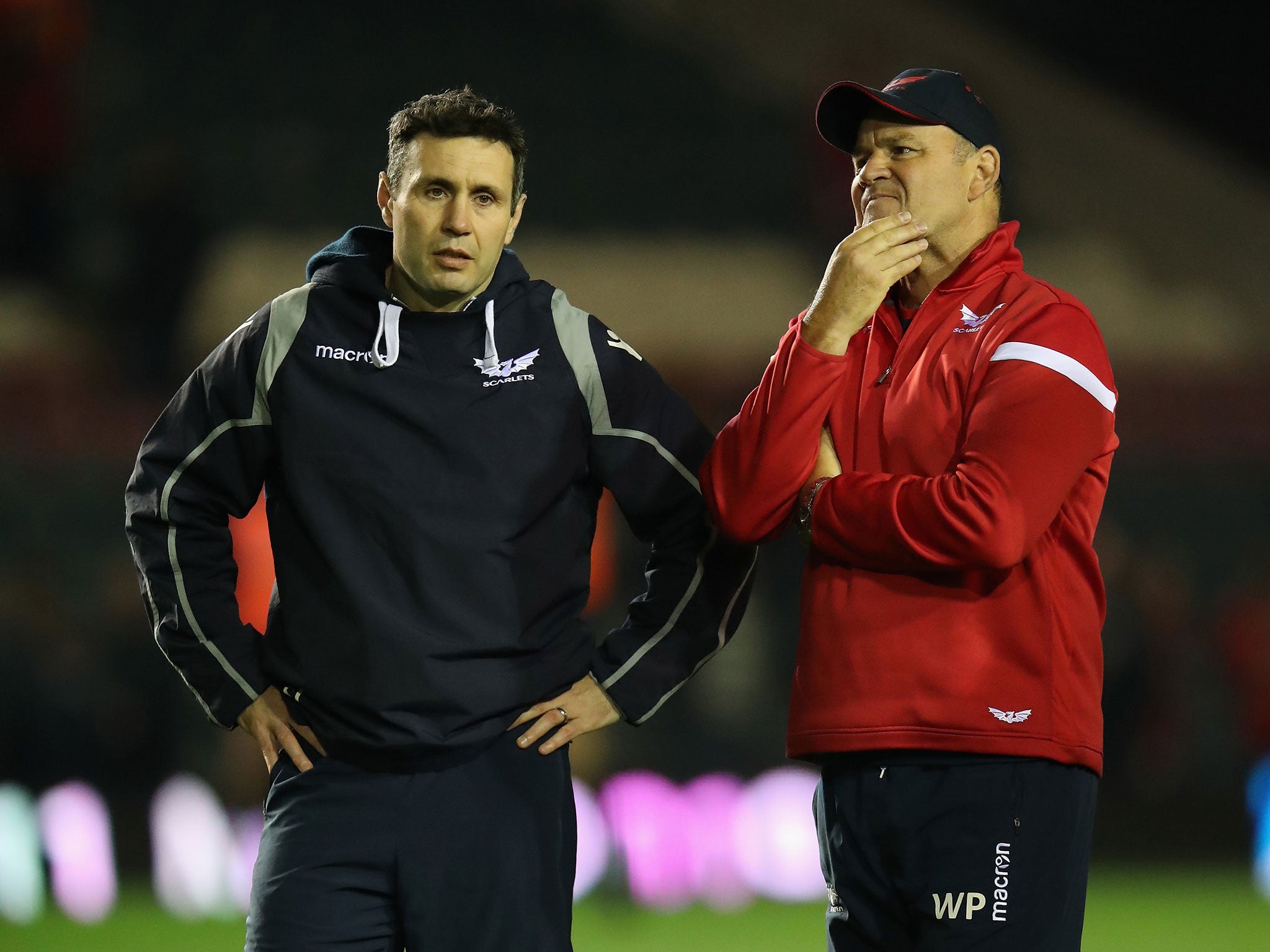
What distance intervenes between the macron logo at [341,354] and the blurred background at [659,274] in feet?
11.7

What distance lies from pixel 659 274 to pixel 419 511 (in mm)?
9123

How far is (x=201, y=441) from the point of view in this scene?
308 centimetres

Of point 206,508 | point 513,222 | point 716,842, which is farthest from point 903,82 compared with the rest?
point 716,842

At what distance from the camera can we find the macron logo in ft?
9.80

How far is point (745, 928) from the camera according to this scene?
20.6 feet

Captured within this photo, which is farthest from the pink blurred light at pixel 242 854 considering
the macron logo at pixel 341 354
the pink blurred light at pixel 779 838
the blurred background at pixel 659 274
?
the macron logo at pixel 341 354

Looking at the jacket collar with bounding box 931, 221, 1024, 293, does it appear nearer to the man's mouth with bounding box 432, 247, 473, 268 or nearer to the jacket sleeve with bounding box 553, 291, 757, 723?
the jacket sleeve with bounding box 553, 291, 757, 723

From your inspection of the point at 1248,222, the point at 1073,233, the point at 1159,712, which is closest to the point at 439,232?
the point at 1159,712

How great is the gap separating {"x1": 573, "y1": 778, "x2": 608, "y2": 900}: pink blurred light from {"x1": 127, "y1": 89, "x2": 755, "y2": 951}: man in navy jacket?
11.3 feet

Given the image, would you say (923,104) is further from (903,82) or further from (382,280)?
(382,280)

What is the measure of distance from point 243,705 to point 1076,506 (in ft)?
5.17

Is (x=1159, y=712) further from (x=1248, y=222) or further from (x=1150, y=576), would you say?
(x=1248, y=222)

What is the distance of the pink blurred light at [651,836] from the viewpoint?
22.3 feet

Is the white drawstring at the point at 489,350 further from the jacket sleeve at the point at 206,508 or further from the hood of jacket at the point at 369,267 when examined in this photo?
the jacket sleeve at the point at 206,508
